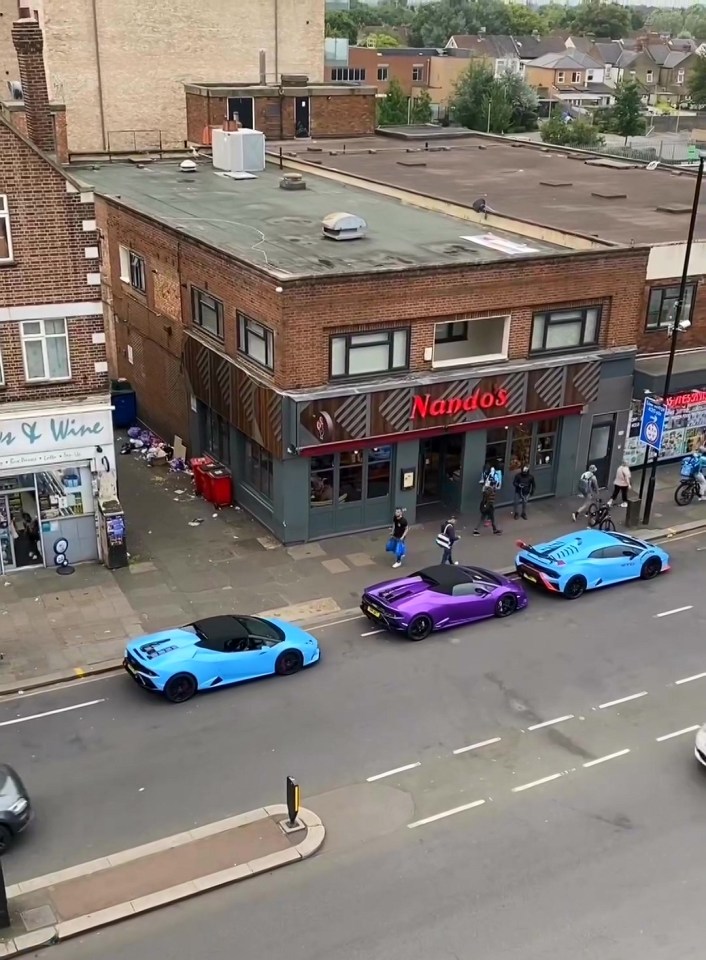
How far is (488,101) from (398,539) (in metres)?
83.3

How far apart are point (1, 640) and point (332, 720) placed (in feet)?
24.8

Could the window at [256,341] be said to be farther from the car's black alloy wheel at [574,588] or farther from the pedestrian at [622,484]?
the pedestrian at [622,484]

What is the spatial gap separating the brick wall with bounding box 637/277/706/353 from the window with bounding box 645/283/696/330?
13cm

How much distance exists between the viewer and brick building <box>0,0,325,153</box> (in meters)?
49.2

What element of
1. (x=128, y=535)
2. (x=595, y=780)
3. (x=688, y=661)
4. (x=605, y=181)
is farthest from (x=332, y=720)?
(x=605, y=181)

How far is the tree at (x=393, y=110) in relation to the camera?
100750 millimetres

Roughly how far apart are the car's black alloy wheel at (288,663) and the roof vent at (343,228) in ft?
43.0

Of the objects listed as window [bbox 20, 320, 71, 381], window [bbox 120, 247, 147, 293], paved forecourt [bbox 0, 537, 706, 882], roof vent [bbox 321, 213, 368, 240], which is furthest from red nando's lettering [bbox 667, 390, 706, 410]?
window [bbox 20, 320, 71, 381]

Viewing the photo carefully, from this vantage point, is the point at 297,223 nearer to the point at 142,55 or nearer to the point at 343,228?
the point at 343,228

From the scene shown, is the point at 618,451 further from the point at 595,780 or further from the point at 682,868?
the point at 682,868

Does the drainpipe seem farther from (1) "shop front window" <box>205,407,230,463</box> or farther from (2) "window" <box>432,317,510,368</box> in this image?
(2) "window" <box>432,317,510,368</box>

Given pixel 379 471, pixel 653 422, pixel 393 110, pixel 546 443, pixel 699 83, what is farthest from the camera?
pixel 699 83

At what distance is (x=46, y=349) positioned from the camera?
22.3 meters

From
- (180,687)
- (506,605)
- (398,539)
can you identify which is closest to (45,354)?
(180,687)
